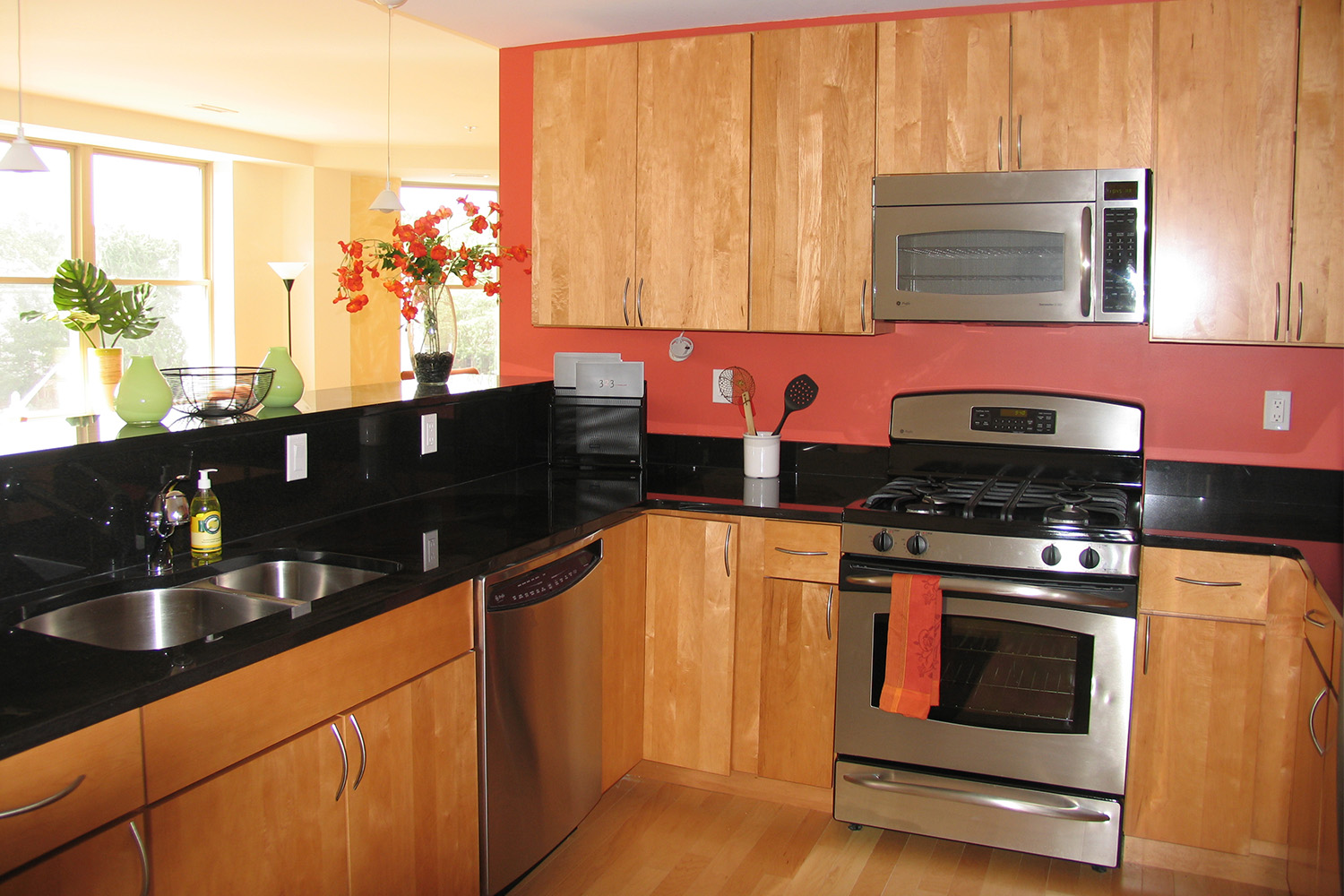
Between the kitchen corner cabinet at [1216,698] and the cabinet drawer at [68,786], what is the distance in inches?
86.4

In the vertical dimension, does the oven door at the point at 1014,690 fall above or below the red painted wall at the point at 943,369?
below

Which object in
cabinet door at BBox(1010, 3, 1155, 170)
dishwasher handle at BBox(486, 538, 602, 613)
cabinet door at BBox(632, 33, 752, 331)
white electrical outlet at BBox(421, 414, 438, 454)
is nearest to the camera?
dishwasher handle at BBox(486, 538, 602, 613)

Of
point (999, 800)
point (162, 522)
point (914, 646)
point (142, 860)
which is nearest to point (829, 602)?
point (914, 646)

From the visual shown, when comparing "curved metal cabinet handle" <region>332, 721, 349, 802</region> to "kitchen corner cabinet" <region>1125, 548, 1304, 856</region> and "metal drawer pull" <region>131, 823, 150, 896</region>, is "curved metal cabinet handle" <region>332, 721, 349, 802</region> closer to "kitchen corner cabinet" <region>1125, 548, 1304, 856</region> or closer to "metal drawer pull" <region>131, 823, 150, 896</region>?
"metal drawer pull" <region>131, 823, 150, 896</region>

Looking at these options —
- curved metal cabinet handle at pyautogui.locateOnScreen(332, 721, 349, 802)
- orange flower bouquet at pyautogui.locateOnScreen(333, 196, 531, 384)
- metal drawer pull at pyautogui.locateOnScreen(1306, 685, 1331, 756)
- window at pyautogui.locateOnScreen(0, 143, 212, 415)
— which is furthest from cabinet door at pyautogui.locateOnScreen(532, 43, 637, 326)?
window at pyautogui.locateOnScreen(0, 143, 212, 415)

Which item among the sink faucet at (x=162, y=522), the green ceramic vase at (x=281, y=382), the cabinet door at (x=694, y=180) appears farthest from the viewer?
the cabinet door at (x=694, y=180)

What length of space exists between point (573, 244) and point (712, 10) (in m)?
0.81

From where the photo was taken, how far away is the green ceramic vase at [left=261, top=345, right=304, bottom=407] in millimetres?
2498

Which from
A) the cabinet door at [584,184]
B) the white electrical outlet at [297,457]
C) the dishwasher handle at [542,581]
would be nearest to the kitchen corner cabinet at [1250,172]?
the cabinet door at [584,184]

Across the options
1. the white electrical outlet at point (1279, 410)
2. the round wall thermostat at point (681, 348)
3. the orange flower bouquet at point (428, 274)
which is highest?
the orange flower bouquet at point (428, 274)

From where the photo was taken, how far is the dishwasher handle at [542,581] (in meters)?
2.22

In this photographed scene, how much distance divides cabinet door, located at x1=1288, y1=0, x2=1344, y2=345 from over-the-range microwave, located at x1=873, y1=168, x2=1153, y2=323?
0.36 metres

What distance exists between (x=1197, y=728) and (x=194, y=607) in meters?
2.29

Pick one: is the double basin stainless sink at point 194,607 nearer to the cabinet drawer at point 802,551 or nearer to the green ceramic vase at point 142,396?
the green ceramic vase at point 142,396
